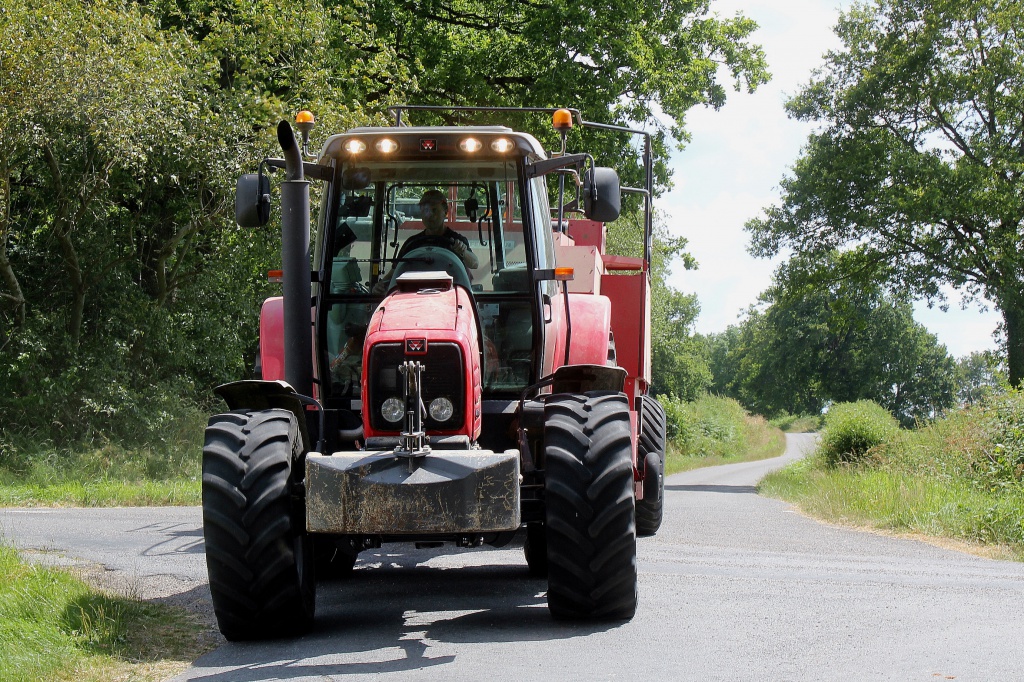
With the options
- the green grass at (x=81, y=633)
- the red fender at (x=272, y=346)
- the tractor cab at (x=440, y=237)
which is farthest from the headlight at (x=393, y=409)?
the red fender at (x=272, y=346)

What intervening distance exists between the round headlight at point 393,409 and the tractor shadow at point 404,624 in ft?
3.76

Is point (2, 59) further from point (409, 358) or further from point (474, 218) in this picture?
point (409, 358)

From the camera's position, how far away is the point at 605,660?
578 cm

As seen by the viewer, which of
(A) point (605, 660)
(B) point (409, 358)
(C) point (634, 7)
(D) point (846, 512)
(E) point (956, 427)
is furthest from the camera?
(C) point (634, 7)

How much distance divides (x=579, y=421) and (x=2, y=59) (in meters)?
11.7

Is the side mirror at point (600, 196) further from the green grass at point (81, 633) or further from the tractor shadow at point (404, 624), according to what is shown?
the green grass at point (81, 633)

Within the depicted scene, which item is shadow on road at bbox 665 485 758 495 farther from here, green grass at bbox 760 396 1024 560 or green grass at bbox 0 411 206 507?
Result: green grass at bbox 0 411 206 507

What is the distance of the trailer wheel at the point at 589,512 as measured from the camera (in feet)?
21.1

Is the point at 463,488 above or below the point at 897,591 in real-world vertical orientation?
above

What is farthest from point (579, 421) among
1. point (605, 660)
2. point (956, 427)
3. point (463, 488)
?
point (956, 427)

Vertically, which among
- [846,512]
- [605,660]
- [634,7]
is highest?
[634,7]

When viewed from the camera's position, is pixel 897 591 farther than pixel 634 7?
No

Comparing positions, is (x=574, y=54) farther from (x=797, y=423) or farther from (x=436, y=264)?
(x=797, y=423)

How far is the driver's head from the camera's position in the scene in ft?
24.8
